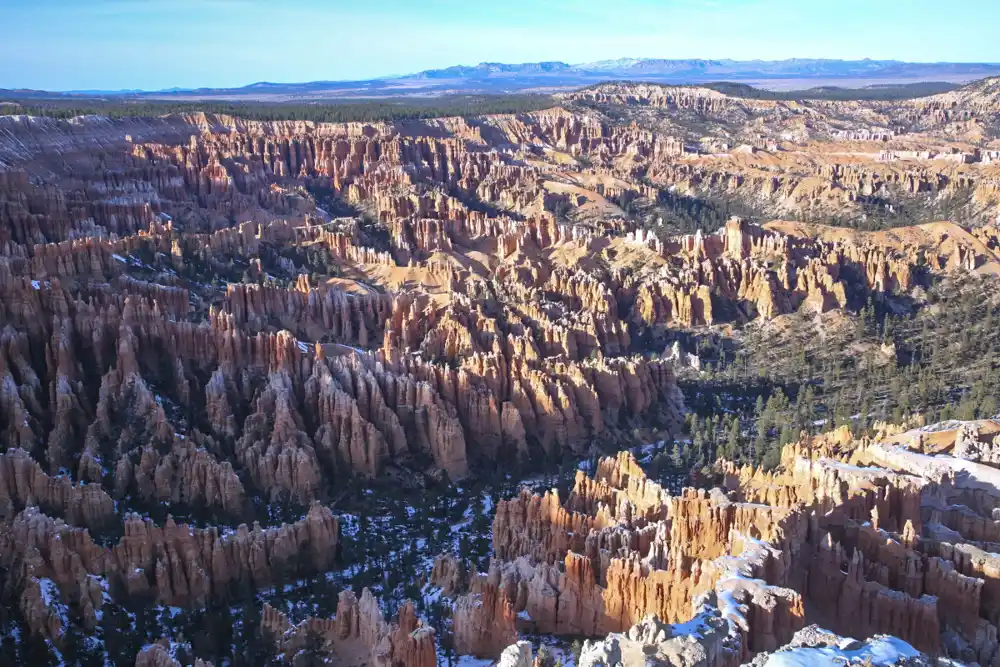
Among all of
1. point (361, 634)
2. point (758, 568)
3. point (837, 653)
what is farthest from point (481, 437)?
point (837, 653)

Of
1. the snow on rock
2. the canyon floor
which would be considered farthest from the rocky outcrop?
the snow on rock

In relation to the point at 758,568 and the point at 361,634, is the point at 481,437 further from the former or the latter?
the point at 758,568

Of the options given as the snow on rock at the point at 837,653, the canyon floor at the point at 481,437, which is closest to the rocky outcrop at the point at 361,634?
the canyon floor at the point at 481,437

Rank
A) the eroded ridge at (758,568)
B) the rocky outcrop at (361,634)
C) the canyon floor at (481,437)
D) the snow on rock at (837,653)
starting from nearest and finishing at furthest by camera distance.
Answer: the snow on rock at (837,653) < the eroded ridge at (758,568) < the rocky outcrop at (361,634) < the canyon floor at (481,437)

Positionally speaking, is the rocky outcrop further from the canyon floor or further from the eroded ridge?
the eroded ridge

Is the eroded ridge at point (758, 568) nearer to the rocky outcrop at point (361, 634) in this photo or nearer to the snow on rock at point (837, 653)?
the snow on rock at point (837, 653)

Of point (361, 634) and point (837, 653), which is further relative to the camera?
point (361, 634)

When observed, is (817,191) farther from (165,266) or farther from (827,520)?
(827,520)

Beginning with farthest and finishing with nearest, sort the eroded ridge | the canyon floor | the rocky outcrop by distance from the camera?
the canyon floor < the rocky outcrop < the eroded ridge

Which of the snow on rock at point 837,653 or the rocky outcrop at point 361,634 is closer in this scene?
the snow on rock at point 837,653
